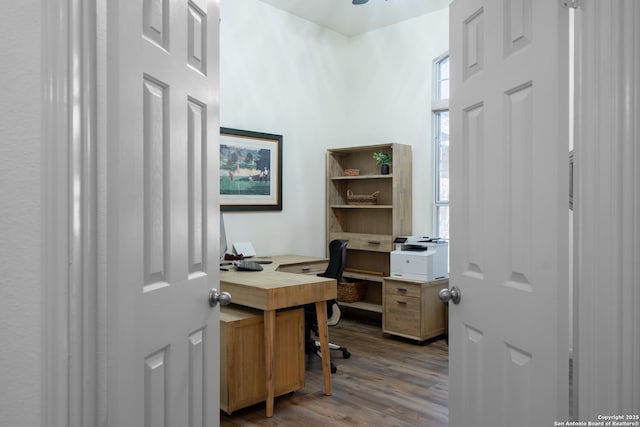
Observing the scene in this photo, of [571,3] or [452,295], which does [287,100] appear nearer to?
[452,295]

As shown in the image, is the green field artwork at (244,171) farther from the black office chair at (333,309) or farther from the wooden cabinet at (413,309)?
the wooden cabinet at (413,309)

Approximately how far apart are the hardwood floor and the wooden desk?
135mm

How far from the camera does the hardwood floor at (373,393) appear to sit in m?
2.77

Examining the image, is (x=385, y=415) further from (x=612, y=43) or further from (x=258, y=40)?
(x=258, y=40)

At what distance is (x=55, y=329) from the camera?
0.98 meters

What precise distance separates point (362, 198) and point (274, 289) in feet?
8.17

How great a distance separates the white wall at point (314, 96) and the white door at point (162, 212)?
2.94m

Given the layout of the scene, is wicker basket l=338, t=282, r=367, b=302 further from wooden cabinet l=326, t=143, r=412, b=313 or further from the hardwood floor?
the hardwood floor

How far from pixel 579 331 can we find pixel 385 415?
6.06ft

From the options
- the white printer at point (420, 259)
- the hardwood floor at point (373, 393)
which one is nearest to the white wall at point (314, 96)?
the white printer at point (420, 259)

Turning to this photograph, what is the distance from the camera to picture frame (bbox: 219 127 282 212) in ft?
14.9

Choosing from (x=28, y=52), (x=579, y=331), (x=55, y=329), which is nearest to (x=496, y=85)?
(x=579, y=331)

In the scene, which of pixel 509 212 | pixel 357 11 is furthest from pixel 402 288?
pixel 509 212

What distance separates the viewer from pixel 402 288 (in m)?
4.45
